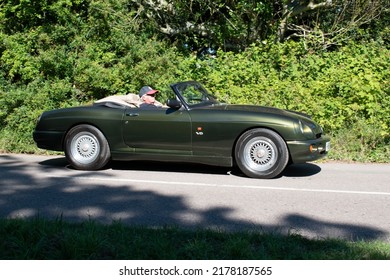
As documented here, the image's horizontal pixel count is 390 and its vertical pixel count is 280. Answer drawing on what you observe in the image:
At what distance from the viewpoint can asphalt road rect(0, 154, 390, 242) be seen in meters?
5.06

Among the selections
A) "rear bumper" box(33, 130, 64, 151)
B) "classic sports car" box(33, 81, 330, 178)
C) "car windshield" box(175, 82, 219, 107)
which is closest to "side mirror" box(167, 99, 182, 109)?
"classic sports car" box(33, 81, 330, 178)

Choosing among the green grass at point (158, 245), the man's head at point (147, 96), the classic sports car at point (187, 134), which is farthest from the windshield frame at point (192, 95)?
the green grass at point (158, 245)

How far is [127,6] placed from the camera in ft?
52.6

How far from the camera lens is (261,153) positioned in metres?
7.35

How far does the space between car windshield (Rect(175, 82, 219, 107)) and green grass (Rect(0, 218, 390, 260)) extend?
364 cm

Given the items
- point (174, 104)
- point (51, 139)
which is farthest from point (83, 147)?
point (174, 104)

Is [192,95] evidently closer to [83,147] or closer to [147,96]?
[147,96]

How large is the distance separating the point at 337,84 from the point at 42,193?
6.85 m

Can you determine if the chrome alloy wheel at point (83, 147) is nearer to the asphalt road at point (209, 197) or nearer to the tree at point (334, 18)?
the asphalt road at point (209, 197)

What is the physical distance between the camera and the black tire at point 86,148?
26.4 feet

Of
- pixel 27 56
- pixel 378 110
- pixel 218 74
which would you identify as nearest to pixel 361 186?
pixel 378 110

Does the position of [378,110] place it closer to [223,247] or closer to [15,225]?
[223,247]

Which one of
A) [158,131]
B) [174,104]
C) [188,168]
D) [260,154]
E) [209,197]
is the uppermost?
[174,104]

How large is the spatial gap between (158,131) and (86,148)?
1.33m
